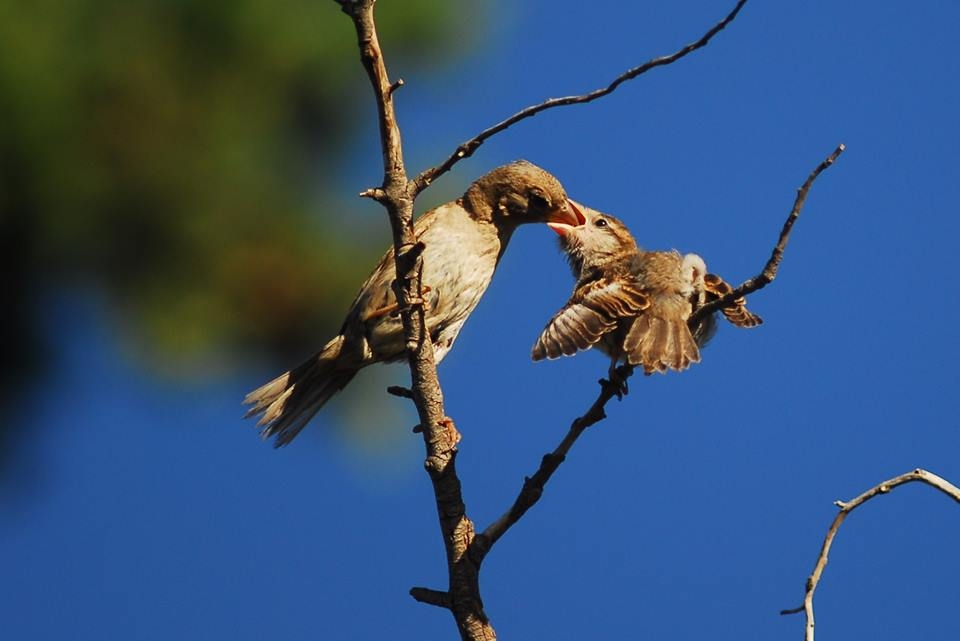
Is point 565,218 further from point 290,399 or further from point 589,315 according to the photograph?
point 290,399

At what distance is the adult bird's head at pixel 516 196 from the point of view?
4.97 m

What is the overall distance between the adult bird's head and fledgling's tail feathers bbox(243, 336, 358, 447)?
3.00ft

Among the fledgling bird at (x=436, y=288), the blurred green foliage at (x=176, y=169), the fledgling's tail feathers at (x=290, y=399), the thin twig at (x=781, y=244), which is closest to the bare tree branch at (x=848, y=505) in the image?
the thin twig at (x=781, y=244)

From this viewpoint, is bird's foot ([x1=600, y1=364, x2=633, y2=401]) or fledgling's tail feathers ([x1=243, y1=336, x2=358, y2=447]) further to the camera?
fledgling's tail feathers ([x1=243, y1=336, x2=358, y2=447])

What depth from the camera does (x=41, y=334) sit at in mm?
6910

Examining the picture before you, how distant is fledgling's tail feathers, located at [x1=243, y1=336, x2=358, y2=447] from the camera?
15.4ft

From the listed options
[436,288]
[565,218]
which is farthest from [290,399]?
[565,218]

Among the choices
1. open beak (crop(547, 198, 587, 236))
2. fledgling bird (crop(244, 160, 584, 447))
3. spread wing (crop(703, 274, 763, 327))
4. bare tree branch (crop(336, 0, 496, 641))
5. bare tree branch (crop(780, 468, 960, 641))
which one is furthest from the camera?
open beak (crop(547, 198, 587, 236))

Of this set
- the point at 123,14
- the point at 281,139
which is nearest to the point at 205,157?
the point at 281,139

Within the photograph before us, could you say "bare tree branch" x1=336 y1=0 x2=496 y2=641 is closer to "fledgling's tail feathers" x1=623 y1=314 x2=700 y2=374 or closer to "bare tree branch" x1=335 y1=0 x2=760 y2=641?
"bare tree branch" x1=335 y1=0 x2=760 y2=641

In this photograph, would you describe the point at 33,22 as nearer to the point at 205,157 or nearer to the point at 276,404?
the point at 205,157

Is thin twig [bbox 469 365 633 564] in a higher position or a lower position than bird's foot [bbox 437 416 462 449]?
lower

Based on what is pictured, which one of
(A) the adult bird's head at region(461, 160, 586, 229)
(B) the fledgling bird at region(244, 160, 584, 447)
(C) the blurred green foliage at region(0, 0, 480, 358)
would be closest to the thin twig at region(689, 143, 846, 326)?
(B) the fledgling bird at region(244, 160, 584, 447)

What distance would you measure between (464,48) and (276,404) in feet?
11.7
